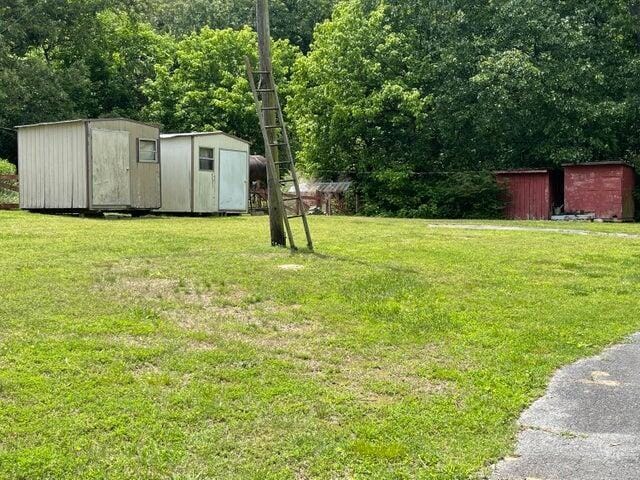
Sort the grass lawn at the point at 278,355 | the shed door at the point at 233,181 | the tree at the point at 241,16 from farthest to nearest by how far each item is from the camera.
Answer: the tree at the point at 241,16
the shed door at the point at 233,181
the grass lawn at the point at 278,355

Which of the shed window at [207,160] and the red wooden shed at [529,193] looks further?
the red wooden shed at [529,193]

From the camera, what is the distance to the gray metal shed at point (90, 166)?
16344 millimetres

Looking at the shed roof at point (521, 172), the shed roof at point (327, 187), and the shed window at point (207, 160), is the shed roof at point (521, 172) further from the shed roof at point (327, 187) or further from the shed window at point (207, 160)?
the shed window at point (207, 160)

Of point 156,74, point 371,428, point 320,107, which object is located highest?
point 156,74

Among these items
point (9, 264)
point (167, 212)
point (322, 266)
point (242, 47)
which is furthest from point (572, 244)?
point (242, 47)

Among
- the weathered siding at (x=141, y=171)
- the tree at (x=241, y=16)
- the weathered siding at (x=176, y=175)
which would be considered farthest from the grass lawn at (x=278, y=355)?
the tree at (x=241, y=16)

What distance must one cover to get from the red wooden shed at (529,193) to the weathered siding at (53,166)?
16.1 metres

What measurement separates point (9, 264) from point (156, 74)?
1123 inches

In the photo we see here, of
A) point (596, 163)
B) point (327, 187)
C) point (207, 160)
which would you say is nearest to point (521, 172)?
point (596, 163)

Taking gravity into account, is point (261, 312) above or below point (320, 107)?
below

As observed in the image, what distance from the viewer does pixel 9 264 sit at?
7.66 metres

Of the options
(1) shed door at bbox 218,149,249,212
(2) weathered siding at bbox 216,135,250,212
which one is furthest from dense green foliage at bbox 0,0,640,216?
(1) shed door at bbox 218,149,249,212

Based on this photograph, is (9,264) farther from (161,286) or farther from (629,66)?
(629,66)

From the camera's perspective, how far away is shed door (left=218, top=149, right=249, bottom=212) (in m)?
19.6
